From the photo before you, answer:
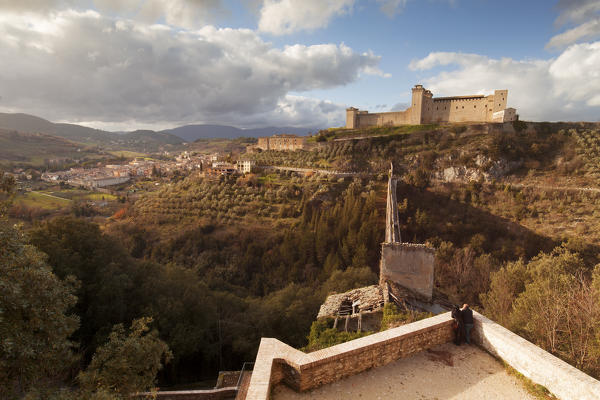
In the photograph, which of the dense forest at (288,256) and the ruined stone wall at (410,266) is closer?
the dense forest at (288,256)

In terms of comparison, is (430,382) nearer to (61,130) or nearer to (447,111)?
(447,111)

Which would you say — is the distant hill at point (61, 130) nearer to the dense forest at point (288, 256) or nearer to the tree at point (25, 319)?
the dense forest at point (288, 256)

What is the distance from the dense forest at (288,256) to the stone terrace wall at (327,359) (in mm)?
2346

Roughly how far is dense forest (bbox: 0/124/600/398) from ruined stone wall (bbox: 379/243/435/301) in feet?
8.71

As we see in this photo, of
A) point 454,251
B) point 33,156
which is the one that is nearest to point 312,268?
point 454,251

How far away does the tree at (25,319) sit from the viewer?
3727mm

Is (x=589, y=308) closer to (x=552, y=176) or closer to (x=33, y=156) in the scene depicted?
(x=552, y=176)

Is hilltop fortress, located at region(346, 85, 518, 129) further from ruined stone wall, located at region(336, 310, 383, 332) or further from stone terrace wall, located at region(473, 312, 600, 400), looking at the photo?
stone terrace wall, located at region(473, 312, 600, 400)

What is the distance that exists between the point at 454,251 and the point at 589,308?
1332cm

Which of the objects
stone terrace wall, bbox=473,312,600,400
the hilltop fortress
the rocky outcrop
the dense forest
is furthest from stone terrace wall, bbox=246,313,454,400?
the hilltop fortress

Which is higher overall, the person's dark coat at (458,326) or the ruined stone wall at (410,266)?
the person's dark coat at (458,326)

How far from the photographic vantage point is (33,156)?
242 ft

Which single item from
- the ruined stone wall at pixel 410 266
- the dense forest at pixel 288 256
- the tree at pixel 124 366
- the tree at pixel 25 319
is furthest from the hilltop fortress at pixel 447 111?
the tree at pixel 25 319

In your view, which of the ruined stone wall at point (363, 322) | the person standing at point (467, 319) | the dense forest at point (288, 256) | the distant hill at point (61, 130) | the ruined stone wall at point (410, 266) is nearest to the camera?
the person standing at point (467, 319)
